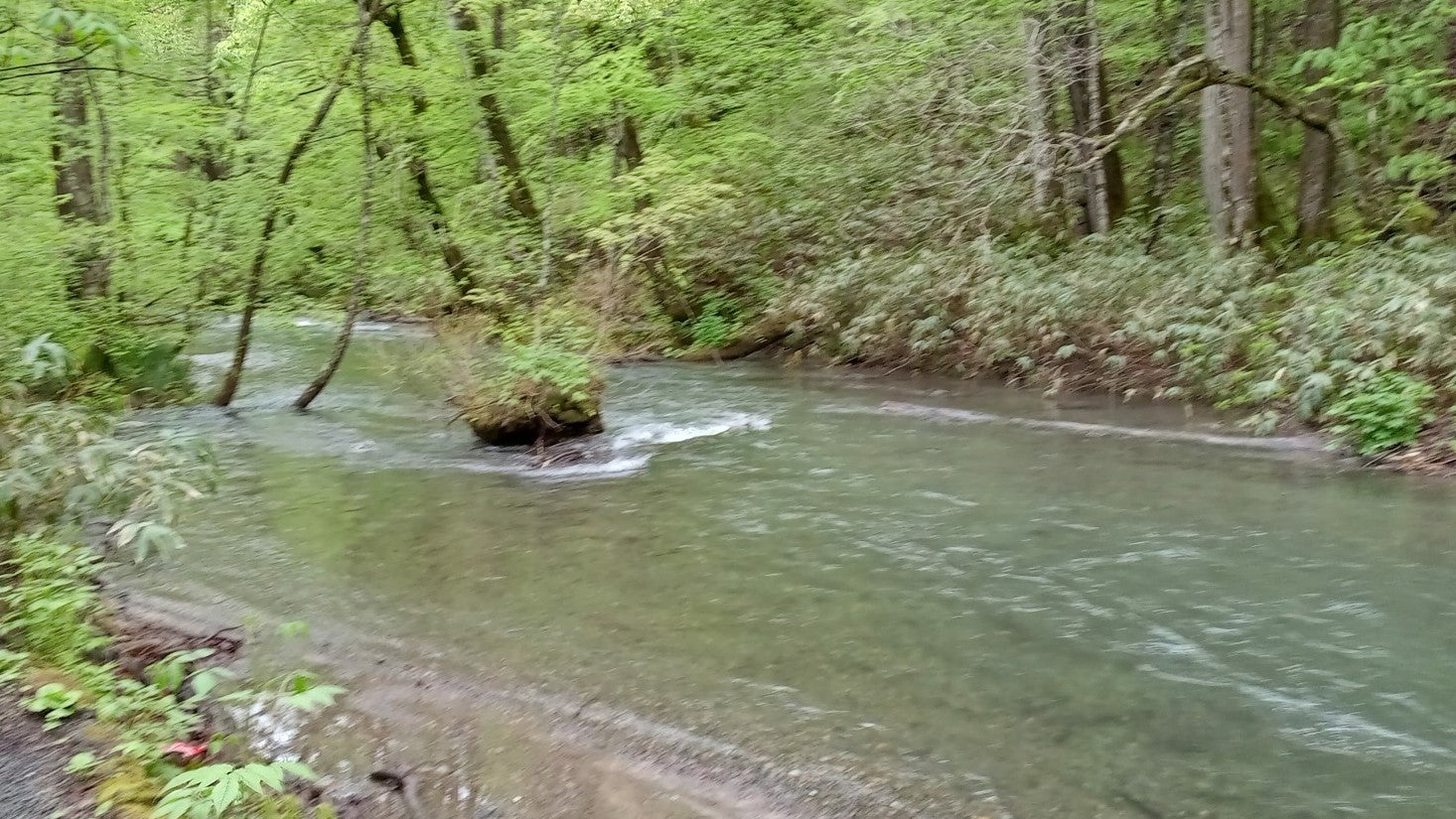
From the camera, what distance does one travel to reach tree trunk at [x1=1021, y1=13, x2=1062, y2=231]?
52.6ft

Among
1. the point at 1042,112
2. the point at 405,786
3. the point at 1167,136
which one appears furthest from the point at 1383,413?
the point at 1167,136

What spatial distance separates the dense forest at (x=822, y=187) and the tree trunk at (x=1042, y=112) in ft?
0.35

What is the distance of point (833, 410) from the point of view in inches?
583

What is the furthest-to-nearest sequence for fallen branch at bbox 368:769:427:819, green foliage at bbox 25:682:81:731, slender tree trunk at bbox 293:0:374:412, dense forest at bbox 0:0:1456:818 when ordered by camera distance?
1. slender tree trunk at bbox 293:0:374:412
2. dense forest at bbox 0:0:1456:818
3. fallen branch at bbox 368:769:427:819
4. green foliage at bbox 25:682:81:731

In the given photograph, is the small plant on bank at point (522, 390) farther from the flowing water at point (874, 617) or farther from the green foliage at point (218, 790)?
the green foliage at point (218, 790)

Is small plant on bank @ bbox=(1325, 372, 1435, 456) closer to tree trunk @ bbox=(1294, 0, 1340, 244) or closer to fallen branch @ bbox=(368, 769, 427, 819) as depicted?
tree trunk @ bbox=(1294, 0, 1340, 244)

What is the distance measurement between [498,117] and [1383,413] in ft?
44.5

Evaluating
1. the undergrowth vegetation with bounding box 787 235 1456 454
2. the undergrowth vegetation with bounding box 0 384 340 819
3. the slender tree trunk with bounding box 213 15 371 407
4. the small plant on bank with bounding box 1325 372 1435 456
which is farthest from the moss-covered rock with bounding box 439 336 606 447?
the small plant on bank with bounding box 1325 372 1435 456

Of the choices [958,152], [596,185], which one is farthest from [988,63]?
[596,185]

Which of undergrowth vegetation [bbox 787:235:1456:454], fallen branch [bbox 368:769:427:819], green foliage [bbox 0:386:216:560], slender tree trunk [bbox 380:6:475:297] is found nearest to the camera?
fallen branch [bbox 368:769:427:819]

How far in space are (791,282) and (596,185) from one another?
4.30 m

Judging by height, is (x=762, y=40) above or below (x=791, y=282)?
above

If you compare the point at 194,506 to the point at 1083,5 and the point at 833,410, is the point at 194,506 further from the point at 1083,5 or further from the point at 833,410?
the point at 1083,5

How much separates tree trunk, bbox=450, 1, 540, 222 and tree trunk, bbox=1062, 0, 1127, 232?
909cm
